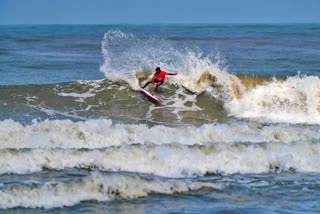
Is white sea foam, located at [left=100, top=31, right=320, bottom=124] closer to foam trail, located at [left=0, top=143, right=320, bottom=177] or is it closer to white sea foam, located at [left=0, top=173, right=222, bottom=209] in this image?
foam trail, located at [left=0, top=143, right=320, bottom=177]

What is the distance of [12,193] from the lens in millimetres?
10852

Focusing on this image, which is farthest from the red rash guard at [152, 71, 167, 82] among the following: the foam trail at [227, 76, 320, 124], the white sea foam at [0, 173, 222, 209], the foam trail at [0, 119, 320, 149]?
the white sea foam at [0, 173, 222, 209]

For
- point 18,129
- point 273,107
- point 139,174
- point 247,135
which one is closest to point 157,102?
point 273,107

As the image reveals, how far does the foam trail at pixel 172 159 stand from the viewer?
1351 centimetres

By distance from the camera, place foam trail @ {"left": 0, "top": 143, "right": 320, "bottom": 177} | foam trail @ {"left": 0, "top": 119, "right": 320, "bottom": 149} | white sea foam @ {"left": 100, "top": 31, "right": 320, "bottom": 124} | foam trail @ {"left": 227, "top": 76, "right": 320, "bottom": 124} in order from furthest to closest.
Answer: white sea foam @ {"left": 100, "top": 31, "right": 320, "bottom": 124}, foam trail @ {"left": 227, "top": 76, "right": 320, "bottom": 124}, foam trail @ {"left": 0, "top": 119, "right": 320, "bottom": 149}, foam trail @ {"left": 0, "top": 143, "right": 320, "bottom": 177}

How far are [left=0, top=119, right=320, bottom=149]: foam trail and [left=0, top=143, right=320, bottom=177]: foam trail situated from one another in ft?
3.41

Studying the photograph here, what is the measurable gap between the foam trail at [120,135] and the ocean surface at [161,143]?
0.03 meters

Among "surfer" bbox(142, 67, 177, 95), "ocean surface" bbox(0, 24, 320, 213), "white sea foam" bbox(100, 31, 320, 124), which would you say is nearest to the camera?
"ocean surface" bbox(0, 24, 320, 213)

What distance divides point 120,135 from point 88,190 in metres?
5.44

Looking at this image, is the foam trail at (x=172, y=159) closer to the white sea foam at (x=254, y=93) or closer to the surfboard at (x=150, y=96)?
the white sea foam at (x=254, y=93)

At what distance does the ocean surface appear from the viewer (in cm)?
1111

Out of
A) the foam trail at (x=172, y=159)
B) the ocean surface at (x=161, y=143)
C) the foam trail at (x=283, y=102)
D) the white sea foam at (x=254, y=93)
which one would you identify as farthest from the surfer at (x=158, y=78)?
the foam trail at (x=172, y=159)

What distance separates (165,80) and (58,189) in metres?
14.0

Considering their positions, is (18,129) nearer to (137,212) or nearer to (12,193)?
(12,193)
